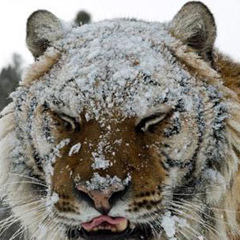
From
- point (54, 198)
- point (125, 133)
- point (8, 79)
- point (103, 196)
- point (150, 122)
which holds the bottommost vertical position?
point (54, 198)

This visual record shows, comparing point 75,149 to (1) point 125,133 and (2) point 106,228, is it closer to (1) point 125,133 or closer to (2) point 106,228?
(1) point 125,133

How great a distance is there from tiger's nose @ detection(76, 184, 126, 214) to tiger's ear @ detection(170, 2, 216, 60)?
173 cm

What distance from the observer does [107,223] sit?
495cm

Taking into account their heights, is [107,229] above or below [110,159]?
below

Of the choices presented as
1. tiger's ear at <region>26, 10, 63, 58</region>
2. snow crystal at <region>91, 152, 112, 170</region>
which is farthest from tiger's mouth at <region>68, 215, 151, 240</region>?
tiger's ear at <region>26, 10, 63, 58</region>

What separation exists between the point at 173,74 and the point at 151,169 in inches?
35.6

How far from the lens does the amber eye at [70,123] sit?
18.0 feet

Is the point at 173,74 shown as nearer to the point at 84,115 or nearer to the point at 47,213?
the point at 84,115

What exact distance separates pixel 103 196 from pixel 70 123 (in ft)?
3.13

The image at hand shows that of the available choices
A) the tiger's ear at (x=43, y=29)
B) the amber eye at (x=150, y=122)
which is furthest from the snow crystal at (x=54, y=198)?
the tiger's ear at (x=43, y=29)

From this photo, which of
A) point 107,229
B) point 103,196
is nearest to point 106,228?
point 107,229

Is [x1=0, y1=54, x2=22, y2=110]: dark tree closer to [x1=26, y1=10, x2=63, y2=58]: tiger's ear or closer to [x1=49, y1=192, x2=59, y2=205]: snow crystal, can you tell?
[x1=26, y1=10, x2=63, y2=58]: tiger's ear

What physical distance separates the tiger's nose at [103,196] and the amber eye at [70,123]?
710 mm

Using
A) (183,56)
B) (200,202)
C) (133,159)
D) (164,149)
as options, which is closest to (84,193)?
(133,159)
